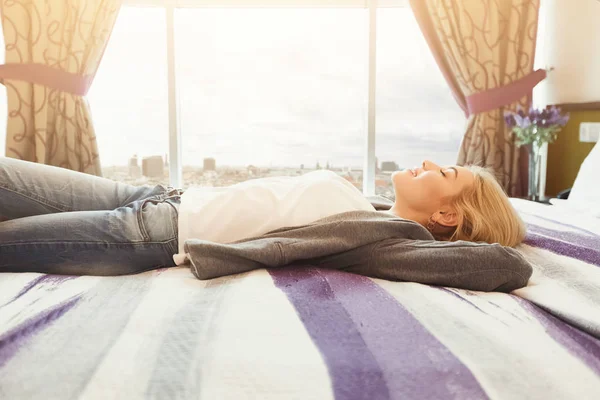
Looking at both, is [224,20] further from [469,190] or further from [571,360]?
[571,360]

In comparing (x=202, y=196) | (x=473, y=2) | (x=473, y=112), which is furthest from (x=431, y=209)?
(x=473, y=2)

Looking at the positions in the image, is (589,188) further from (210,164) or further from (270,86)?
(210,164)

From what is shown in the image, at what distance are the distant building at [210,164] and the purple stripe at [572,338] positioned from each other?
9.45 ft

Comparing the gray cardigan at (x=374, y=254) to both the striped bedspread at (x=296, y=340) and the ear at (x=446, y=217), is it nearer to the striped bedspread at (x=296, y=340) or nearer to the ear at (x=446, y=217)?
the striped bedspread at (x=296, y=340)

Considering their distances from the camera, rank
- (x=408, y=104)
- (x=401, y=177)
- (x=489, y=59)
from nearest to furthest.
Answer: (x=401, y=177) → (x=489, y=59) → (x=408, y=104)

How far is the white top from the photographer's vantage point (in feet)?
4.55

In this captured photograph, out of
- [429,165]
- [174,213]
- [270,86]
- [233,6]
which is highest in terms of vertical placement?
[233,6]

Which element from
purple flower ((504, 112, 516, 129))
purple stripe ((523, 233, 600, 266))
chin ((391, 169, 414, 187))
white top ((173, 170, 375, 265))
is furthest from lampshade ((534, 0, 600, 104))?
white top ((173, 170, 375, 265))

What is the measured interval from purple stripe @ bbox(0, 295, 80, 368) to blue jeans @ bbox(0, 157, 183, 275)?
1.10 feet

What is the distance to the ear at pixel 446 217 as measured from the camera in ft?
4.85

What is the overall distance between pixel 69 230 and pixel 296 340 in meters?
0.77

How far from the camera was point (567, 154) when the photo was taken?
9.78 feet

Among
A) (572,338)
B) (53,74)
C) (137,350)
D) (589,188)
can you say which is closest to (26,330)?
(137,350)

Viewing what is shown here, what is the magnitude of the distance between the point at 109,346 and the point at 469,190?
1109 mm
